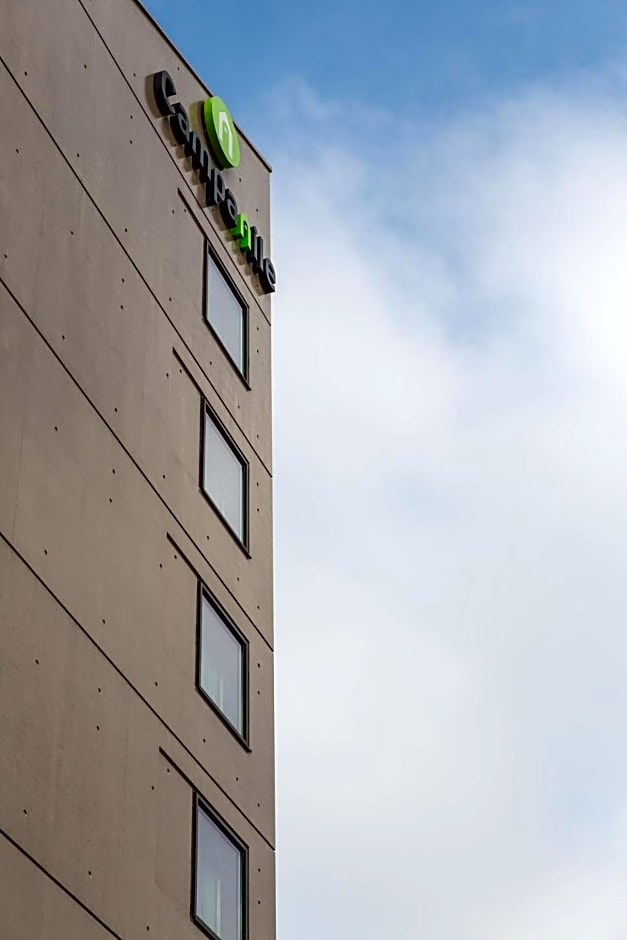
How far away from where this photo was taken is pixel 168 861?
16.7m

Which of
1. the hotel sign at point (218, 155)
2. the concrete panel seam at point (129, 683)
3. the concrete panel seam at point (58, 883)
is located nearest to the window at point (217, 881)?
the concrete panel seam at point (129, 683)

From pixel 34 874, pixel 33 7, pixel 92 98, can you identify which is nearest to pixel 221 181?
pixel 92 98

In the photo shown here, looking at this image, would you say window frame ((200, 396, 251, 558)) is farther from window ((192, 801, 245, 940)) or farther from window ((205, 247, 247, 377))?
window ((192, 801, 245, 940))

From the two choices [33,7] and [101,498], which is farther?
[33,7]

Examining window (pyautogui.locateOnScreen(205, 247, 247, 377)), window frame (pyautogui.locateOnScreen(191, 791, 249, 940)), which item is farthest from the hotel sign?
window frame (pyautogui.locateOnScreen(191, 791, 249, 940))

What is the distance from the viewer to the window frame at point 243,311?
2313 cm

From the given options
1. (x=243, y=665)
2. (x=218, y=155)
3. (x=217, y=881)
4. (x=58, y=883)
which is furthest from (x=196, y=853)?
(x=218, y=155)

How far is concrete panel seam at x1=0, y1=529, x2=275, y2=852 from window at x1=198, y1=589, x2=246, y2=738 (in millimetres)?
1145

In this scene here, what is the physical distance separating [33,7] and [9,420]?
21.5 ft

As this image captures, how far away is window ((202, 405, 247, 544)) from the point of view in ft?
70.9

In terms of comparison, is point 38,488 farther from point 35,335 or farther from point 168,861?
point 168,861

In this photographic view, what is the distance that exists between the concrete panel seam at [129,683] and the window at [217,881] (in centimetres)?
53

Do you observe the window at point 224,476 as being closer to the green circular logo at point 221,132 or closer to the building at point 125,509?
the building at point 125,509

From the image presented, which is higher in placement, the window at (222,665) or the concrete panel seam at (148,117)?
the concrete panel seam at (148,117)
